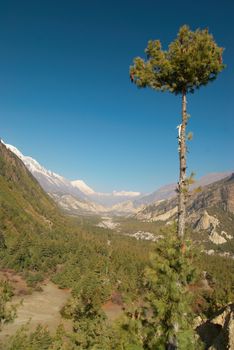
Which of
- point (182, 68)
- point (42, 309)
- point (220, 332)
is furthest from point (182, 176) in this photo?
point (42, 309)

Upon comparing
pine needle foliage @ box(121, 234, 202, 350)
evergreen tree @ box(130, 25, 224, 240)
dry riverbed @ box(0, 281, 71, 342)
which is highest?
evergreen tree @ box(130, 25, 224, 240)

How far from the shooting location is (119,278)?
461 feet

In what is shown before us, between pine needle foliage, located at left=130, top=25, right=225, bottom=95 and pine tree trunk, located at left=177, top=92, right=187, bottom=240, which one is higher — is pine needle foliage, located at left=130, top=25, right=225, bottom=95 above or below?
above

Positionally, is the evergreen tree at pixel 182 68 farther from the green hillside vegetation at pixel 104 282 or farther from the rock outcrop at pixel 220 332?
the rock outcrop at pixel 220 332

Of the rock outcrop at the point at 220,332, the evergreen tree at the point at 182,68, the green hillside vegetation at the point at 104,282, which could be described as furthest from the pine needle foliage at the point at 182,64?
the rock outcrop at the point at 220,332

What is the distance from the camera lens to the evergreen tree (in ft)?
70.4

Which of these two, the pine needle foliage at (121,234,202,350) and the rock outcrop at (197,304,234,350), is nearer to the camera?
the pine needle foliage at (121,234,202,350)

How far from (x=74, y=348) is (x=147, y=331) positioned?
2165cm

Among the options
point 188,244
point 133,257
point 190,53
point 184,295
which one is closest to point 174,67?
point 190,53

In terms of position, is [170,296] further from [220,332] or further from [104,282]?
[104,282]

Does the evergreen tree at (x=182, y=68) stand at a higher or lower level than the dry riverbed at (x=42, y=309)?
higher

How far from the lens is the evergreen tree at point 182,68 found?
21.5 metres

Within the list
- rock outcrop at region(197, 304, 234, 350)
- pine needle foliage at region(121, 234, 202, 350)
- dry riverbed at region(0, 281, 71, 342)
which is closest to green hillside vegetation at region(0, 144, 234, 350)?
pine needle foliage at region(121, 234, 202, 350)

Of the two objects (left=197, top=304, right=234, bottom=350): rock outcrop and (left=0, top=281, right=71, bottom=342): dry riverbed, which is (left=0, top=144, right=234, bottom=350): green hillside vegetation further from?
(left=0, top=281, right=71, bottom=342): dry riverbed
